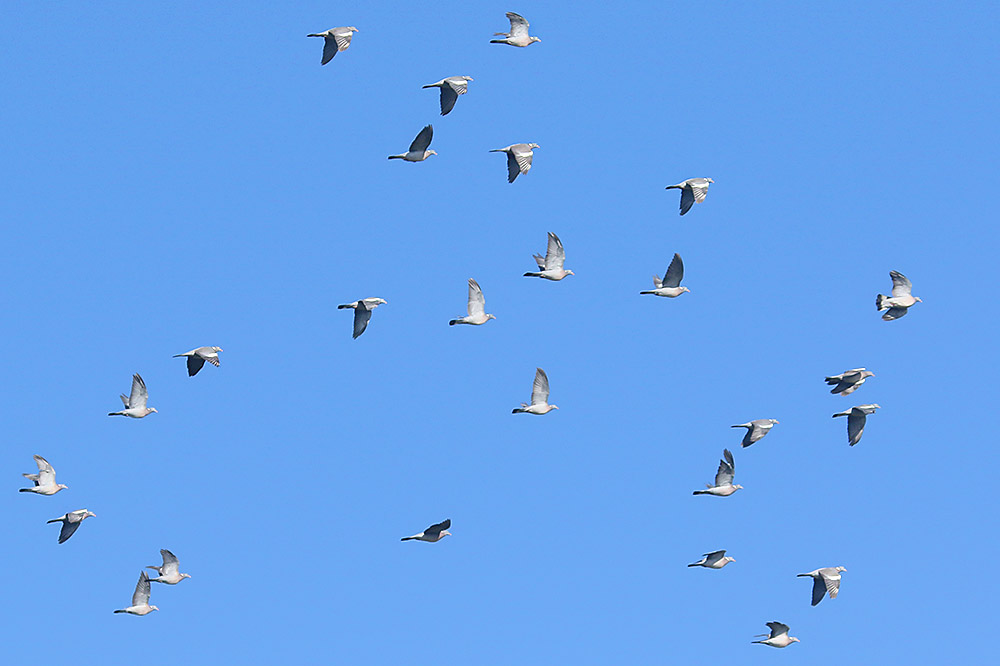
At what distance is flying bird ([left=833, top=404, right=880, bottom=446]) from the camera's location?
76.1 meters

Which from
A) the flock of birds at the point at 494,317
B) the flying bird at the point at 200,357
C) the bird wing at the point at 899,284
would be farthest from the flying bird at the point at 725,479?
the flying bird at the point at 200,357

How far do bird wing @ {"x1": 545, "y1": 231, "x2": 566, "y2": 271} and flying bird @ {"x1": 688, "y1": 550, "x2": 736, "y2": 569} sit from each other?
17.7 metres

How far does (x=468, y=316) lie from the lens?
76.1 meters

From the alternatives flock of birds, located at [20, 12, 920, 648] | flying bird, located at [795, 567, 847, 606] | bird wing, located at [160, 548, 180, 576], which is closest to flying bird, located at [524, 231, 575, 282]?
flock of birds, located at [20, 12, 920, 648]

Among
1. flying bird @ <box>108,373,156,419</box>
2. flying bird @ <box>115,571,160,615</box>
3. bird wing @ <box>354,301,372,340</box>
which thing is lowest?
flying bird @ <box>115,571,160,615</box>

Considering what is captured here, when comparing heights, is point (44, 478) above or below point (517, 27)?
below

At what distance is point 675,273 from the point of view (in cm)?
7675

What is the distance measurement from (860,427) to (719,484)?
7.81m

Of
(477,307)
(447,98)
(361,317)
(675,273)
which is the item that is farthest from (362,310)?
(675,273)

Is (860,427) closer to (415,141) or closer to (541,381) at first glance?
(541,381)

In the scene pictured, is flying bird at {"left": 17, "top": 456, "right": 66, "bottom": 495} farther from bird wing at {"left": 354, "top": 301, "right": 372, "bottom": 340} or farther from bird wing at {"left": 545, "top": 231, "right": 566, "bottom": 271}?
bird wing at {"left": 545, "top": 231, "right": 566, "bottom": 271}

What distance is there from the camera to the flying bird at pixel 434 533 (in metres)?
75.4

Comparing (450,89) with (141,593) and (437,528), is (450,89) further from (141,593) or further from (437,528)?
(141,593)

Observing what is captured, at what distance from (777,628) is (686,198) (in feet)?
75.4
